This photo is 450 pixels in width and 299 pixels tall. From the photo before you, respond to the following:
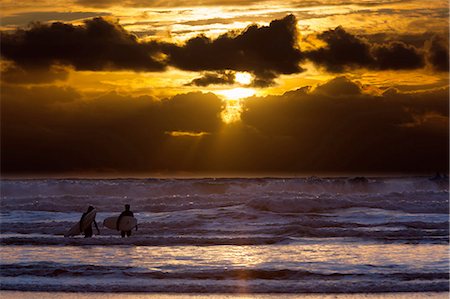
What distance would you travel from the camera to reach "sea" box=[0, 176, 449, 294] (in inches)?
619

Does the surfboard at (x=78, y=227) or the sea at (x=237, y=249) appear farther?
the surfboard at (x=78, y=227)

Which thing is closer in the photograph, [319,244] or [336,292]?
[336,292]

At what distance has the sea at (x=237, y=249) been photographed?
51.6ft

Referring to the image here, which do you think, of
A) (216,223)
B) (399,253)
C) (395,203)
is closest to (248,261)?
(399,253)

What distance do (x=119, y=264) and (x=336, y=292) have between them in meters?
5.42

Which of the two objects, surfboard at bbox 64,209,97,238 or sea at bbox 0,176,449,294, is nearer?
sea at bbox 0,176,449,294

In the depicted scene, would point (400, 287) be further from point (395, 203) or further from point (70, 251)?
point (395, 203)

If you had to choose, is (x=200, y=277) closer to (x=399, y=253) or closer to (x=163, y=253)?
(x=163, y=253)

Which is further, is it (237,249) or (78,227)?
(78,227)

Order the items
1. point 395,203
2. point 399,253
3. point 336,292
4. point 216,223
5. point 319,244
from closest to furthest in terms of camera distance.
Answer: point 336,292
point 399,253
point 319,244
point 216,223
point 395,203

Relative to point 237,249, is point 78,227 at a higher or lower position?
higher

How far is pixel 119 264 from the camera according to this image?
1822cm

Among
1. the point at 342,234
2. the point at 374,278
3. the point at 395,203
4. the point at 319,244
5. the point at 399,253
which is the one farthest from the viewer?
the point at 395,203

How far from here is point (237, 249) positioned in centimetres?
2080
